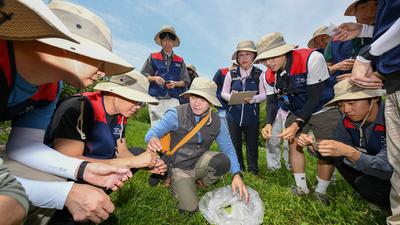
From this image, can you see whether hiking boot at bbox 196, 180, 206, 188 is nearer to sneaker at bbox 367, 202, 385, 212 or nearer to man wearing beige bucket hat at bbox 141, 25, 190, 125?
sneaker at bbox 367, 202, 385, 212

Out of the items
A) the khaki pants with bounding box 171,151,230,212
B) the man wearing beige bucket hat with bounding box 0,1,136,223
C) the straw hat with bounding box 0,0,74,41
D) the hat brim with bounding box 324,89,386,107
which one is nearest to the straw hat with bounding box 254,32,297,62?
the hat brim with bounding box 324,89,386,107

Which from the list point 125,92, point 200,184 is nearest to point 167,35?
point 200,184

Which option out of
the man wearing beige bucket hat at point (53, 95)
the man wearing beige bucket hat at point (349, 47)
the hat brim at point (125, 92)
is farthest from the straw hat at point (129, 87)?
the man wearing beige bucket hat at point (349, 47)

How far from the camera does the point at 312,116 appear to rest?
3.98 m

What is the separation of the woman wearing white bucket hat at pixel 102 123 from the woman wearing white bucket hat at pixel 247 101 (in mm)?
2775

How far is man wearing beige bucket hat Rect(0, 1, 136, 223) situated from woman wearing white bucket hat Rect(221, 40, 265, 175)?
3.65 m

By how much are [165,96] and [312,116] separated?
3.27 meters

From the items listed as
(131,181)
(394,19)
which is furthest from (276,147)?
(394,19)

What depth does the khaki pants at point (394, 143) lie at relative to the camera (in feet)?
6.55

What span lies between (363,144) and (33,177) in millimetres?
3248

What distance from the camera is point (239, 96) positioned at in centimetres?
542

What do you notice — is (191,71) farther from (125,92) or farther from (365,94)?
(365,94)

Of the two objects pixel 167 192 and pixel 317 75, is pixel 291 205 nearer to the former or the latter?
pixel 167 192

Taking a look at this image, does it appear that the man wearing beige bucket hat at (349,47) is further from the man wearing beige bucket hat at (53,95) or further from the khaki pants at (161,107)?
the khaki pants at (161,107)
